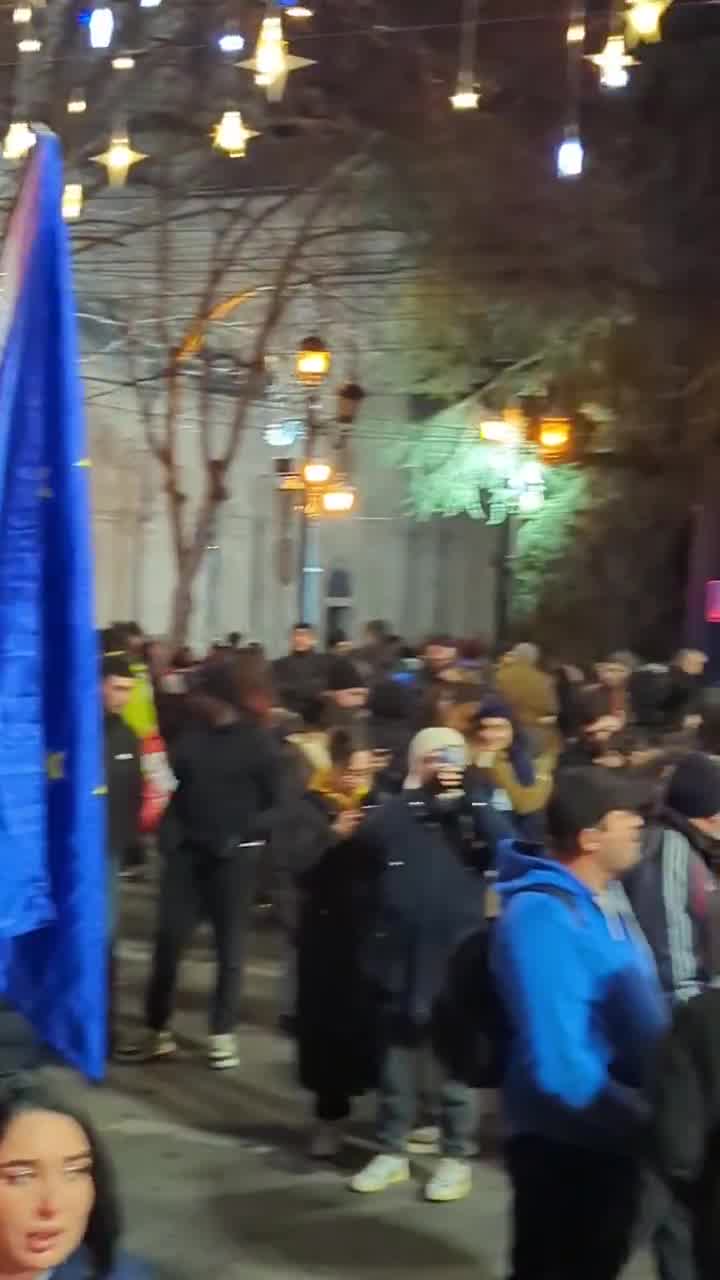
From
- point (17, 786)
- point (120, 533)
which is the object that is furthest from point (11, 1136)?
point (120, 533)

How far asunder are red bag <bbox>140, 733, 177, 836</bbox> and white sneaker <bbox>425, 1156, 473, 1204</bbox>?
496cm

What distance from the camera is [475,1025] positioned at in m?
4.37

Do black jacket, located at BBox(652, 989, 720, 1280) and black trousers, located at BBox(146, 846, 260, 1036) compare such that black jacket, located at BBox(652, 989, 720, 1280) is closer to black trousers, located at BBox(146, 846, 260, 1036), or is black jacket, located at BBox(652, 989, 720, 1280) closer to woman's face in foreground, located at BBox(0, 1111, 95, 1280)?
woman's face in foreground, located at BBox(0, 1111, 95, 1280)

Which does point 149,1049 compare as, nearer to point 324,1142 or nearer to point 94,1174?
point 324,1142

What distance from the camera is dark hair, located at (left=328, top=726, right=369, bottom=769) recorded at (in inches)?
276

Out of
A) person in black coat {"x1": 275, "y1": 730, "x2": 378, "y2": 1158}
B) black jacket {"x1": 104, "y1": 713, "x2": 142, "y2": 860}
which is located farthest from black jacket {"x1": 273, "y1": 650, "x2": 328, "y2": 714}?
person in black coat {"x1": 275, "y1": 730, "x2": 378, "y2": 1158}

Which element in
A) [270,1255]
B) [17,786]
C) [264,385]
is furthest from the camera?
[264,385]

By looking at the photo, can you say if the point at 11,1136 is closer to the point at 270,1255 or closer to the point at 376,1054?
the point at 270,1255

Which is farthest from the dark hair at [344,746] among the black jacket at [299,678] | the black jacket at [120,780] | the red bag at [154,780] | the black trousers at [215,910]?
the red bag at [154,780]

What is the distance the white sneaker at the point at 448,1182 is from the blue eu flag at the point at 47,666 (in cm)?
226

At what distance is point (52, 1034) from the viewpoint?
4.55m

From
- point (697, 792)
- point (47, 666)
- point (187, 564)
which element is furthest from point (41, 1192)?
point (187, 564)

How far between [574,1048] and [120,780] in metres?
4.25

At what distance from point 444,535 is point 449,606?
1328 millimetres
